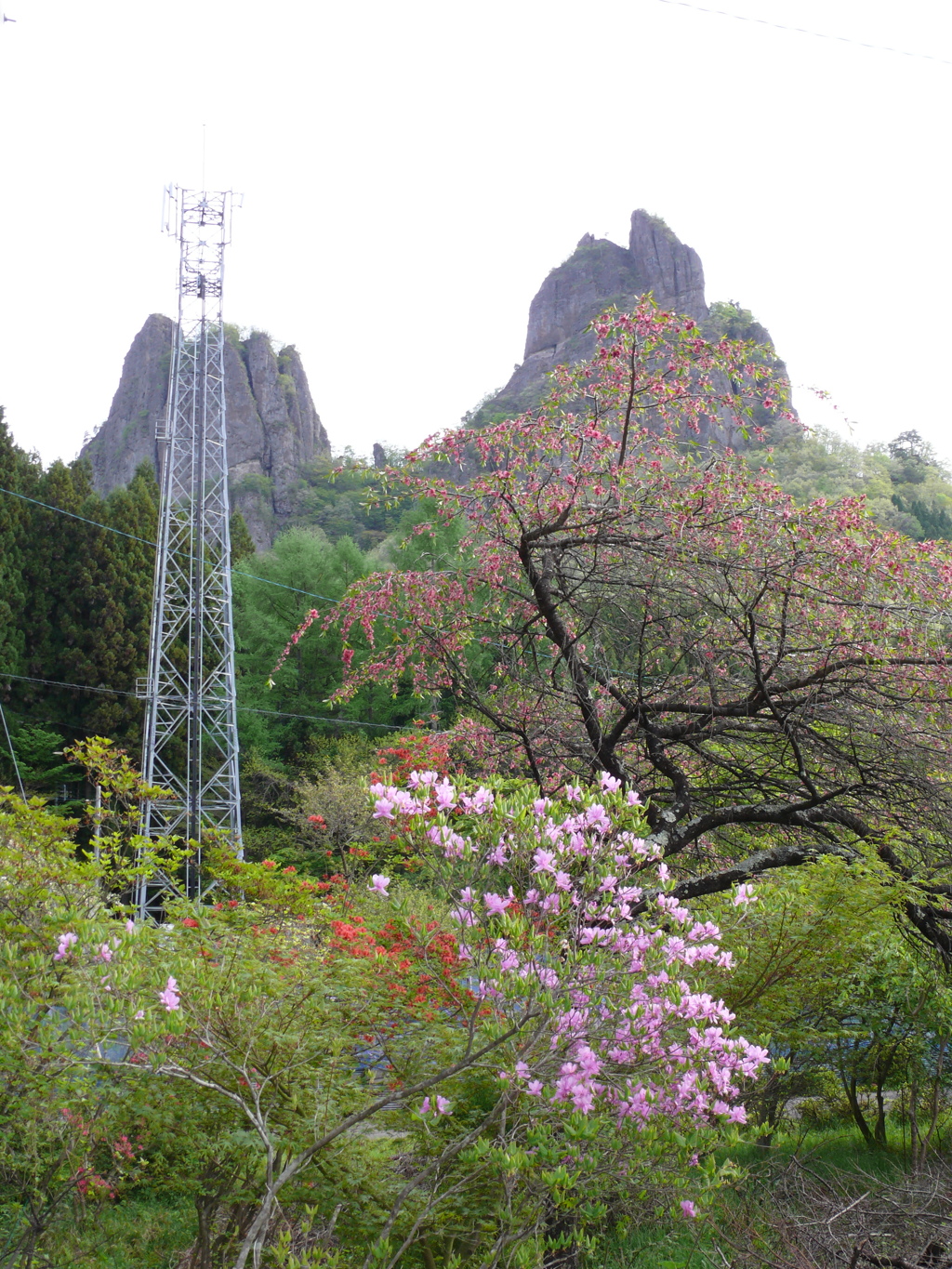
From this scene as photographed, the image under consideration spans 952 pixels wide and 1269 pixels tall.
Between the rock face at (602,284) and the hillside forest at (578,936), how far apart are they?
55862mm

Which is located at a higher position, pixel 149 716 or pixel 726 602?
pixel 726 602

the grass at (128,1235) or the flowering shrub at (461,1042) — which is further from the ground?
the flowering shrub at (461,1042)

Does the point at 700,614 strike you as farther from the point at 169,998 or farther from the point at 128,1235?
the point at 128,1235

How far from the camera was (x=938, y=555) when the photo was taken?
13.5ft

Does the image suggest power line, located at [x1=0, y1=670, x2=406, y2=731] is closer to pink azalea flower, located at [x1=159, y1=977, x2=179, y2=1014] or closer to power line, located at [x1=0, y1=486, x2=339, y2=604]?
power line, located at [x1=0, y1=486, x2=339, y2=604]

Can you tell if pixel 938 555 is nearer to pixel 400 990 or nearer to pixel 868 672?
pixel 868 672

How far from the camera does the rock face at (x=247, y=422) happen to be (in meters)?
49.7

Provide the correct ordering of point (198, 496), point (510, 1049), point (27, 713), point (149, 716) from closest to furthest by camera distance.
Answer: point (510, 1049) < point (149, 716) < point (198, 496) < point (27, 713)

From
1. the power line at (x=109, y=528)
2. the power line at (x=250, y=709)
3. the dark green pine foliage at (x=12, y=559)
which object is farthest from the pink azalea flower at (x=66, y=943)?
the dark green pine foliage at (x=12, y=559)

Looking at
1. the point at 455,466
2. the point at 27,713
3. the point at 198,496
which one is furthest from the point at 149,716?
the point at 455,466

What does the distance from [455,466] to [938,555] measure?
241 centimetres

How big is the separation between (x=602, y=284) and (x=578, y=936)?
223ft

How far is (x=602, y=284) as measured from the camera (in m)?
64.3

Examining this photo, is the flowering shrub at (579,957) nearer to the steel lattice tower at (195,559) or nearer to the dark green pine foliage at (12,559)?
the steel lattice tower at (195,559)
